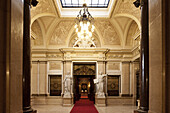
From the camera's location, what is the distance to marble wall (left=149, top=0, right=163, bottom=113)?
16.3ft

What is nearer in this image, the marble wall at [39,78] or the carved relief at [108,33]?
the marble wall at [39,78]

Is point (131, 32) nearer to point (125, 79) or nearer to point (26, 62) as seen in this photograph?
point (125, 79)

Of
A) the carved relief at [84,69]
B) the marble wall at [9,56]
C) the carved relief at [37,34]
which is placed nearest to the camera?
the marble wall at [9,56]

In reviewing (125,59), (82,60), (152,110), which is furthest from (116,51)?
(152,110)

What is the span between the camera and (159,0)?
5086 mm

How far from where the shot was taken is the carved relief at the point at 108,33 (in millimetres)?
19669

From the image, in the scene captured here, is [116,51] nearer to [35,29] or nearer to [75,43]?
[75,43]

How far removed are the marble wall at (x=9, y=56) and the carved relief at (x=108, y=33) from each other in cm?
1498

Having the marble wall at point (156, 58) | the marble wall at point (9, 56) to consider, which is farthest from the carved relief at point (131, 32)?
the marble wall at point (9, 56)

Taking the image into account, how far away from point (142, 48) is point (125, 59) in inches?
508

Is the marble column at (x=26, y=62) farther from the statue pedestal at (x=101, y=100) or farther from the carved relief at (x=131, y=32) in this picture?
the carved relief at (x=131, y=32)

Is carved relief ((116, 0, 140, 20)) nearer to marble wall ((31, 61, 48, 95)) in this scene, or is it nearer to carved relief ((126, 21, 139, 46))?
carved relief ((126, 21, 139, 46))

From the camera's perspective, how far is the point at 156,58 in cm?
525

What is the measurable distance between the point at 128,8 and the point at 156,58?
10938 mm
